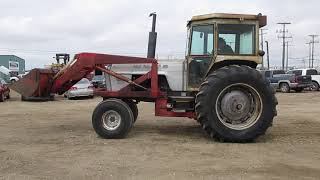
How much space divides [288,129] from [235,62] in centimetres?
293

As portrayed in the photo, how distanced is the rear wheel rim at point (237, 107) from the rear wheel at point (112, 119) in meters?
2.19

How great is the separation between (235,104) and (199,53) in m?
A: 1.60

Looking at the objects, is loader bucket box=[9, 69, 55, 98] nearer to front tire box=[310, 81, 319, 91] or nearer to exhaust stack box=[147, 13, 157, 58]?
exhaust stack box=[147, 13, 157, 58]

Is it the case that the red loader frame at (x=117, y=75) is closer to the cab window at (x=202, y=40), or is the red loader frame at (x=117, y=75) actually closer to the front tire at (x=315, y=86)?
the cab window at (x=202, y=40)

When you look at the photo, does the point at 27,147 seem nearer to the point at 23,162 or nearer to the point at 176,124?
the point at 23,162

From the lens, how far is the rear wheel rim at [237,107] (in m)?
11.9

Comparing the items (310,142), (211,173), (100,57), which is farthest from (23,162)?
(310,142)

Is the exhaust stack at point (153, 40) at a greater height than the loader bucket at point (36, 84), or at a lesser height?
greater

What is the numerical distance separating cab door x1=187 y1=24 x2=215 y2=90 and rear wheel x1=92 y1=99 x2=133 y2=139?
1.73 meters

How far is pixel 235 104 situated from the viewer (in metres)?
11.9

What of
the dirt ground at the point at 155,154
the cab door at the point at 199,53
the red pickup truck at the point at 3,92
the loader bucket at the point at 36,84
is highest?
the cab door at the point at 199,53

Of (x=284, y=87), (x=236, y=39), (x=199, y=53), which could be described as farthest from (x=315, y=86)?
(x=199, y=53)

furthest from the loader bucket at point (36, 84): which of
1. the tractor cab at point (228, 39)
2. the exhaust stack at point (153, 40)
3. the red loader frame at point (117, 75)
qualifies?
the tractor cab at point (228, 39)

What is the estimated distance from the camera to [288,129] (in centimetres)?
1411
